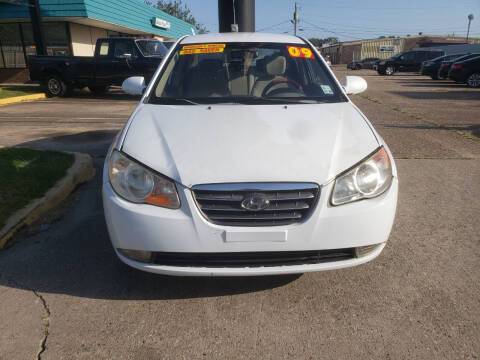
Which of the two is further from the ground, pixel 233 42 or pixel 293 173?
pixel 233 42

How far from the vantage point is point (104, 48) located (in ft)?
42.7

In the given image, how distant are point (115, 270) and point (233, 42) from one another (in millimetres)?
2327

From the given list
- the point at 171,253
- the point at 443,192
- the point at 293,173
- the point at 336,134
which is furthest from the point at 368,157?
the point at 443,192

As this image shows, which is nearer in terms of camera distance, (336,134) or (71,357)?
(71,357)

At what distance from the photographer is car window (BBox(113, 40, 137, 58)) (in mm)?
12602

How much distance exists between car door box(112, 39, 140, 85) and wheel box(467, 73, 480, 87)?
14.7 m

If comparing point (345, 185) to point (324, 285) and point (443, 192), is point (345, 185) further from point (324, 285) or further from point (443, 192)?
point (443, 192)

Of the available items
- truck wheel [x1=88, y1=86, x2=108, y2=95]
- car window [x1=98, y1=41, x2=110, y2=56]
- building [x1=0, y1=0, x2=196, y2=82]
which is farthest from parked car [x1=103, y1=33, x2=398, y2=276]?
building [x1=0, y1=0, x2=196, y2=82]

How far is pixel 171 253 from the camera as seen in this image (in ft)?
6.74

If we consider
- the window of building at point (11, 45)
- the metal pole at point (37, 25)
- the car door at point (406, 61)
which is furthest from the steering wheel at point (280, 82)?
the car door at point (406, 61)

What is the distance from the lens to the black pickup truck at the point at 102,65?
12.5 m

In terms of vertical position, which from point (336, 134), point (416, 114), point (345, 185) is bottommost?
point (416, 114)

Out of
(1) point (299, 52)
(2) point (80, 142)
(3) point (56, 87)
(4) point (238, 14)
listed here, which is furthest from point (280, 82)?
(3) point (56, 87)

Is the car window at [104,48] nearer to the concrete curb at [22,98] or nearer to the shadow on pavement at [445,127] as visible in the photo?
the concrete curb at [22,98]
